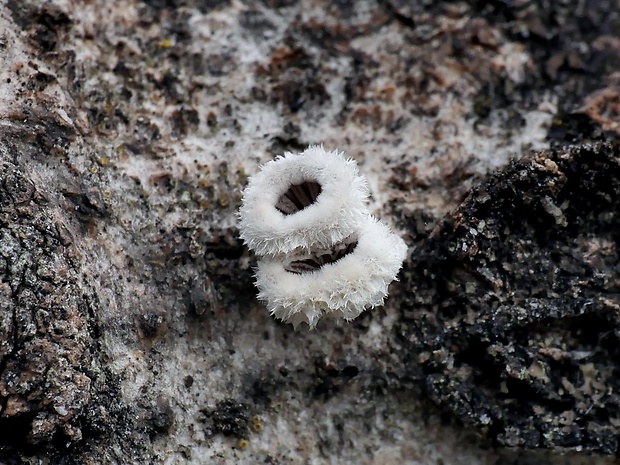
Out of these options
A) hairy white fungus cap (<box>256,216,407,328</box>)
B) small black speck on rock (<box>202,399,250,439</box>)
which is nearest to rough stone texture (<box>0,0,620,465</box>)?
small black speck on rock (<box>202,399,250,439</box>)

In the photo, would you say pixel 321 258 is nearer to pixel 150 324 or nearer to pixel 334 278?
pixel 334 278

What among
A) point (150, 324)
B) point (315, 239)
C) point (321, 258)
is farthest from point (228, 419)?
point (315, 239)

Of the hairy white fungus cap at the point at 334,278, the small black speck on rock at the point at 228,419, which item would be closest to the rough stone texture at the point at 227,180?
the small black speck on rock at the point at 228,419

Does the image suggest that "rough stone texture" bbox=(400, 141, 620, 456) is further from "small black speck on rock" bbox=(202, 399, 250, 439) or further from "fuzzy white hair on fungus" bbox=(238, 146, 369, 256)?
"small black speck on rock" bbox=(202, 399, 250, 439)

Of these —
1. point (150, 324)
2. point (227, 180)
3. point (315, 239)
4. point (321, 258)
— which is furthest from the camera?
point (227, 180)

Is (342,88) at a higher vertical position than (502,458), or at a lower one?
higher

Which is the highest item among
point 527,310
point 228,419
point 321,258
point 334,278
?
point 527,310

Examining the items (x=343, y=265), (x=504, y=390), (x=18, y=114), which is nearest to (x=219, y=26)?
(x=18, y=114)

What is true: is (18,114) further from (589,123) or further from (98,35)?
(589,123)
